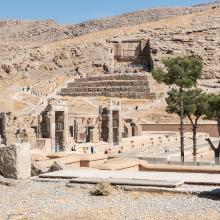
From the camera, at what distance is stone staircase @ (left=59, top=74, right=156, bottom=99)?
70.1m

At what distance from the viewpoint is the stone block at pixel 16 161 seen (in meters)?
14.2

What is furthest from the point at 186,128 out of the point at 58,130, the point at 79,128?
the point at 58,130

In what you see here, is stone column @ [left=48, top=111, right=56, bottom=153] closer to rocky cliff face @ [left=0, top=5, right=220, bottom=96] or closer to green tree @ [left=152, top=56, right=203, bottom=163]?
green tree @ [left=152, top=56, right=203, bottom=163]

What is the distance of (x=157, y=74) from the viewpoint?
27.6 meters

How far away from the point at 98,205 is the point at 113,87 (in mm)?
62074

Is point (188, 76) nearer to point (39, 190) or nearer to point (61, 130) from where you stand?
point (61, 130)

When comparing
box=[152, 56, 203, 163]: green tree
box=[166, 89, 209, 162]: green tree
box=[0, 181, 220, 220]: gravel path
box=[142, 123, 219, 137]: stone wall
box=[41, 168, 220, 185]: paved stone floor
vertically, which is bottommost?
box=[0, 181, 220, 220]: gravel path

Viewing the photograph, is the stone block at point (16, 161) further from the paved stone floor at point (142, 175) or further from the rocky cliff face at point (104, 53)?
the rocky cliff face at point (104, 53)

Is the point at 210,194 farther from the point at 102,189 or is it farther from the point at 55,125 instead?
the point at 55,125

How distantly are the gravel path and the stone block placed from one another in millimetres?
1367

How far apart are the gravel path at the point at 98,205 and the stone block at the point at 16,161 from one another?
1.37 metres

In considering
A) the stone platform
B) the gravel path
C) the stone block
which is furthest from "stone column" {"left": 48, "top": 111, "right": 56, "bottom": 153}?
the gravel path

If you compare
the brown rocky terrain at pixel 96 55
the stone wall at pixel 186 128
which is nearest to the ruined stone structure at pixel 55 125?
the stone wall at pixel 186 128

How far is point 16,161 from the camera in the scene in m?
14.2
